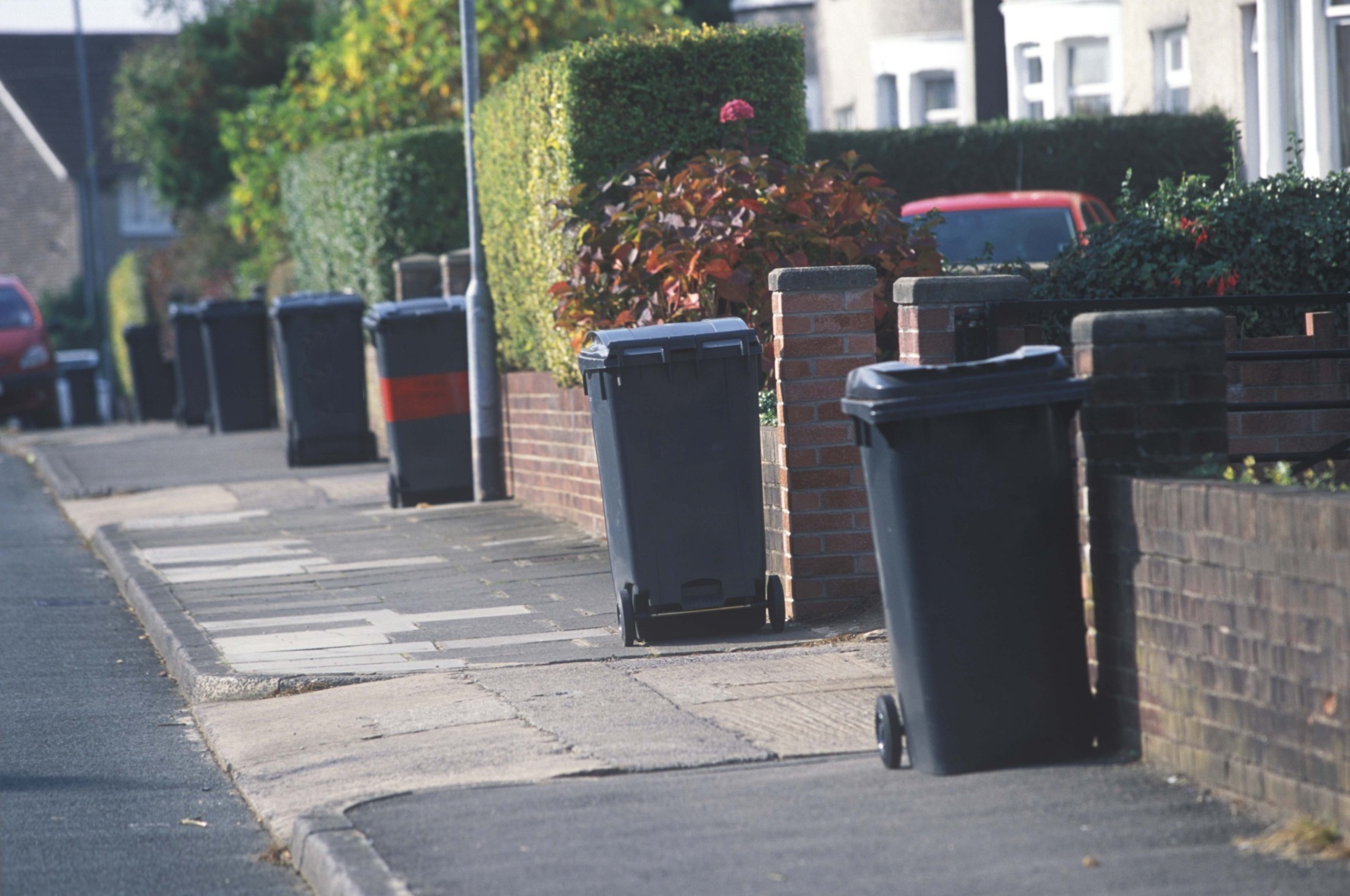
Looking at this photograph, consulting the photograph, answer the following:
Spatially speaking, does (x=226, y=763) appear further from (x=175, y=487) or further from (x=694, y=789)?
(x=175, y=487)

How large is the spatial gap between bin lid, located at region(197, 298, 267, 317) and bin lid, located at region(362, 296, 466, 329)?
7.69 metres

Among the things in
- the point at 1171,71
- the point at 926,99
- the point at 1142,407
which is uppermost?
the point at 926,99

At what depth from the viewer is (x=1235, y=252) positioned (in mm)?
8867

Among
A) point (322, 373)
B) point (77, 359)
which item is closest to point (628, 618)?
point (322, 373)

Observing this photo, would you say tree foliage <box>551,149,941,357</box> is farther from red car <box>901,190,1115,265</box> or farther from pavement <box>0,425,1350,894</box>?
red car <box>901,190,1115,265</box>

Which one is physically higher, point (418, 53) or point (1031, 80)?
point (418, 53)

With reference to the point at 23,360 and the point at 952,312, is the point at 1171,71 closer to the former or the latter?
the point at 952,312

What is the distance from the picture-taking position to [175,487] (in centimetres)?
1541

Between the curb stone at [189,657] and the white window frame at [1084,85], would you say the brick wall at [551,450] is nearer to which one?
the curb stone at [189,657]

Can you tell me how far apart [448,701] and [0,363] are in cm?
2087

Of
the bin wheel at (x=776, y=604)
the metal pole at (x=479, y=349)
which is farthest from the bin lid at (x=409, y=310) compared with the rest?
the bin wheel at (x=776, y=604)

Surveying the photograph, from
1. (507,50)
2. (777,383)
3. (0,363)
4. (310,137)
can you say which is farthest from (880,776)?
(0,363)

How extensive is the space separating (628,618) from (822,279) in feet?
5.32

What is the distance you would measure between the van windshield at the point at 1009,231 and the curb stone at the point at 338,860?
934 centimetres
